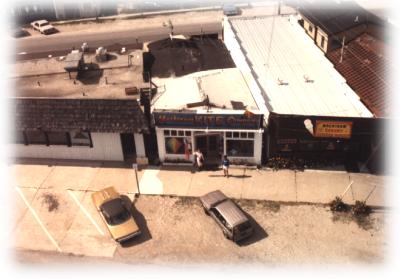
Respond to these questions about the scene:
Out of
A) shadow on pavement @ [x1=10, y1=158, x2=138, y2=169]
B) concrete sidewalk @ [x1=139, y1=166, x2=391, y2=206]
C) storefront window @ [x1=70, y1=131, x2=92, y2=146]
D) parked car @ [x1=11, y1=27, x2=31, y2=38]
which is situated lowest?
concrete sidewalk @ [x1=139, y1=166, x2=391, y2=206]

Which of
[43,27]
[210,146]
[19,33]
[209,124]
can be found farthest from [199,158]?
[19,33]

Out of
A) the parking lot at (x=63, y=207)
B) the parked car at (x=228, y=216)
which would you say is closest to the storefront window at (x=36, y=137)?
the parking lot at (x=63, y=207)

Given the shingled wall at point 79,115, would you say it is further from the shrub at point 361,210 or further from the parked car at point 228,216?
the shrub at point 361,210

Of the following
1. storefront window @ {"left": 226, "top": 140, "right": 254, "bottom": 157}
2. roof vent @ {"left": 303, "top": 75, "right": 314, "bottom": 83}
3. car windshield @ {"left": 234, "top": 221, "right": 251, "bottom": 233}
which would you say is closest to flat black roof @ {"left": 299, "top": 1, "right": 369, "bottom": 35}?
roof vent @ {"left": 303, "top": 75, "right": 314, "bottom": 83}

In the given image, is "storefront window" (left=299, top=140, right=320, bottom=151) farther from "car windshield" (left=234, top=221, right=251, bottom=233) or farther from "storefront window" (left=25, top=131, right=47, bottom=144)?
"storefront window" (left=25, top=131, right=47, bottom=144)

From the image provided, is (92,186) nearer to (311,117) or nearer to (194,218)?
(194,218)

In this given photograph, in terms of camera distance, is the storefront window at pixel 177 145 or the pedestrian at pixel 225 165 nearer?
the pedestrian at pixel 225 165

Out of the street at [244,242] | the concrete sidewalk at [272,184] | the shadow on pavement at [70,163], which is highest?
the shadow on pavement at [70,163]
